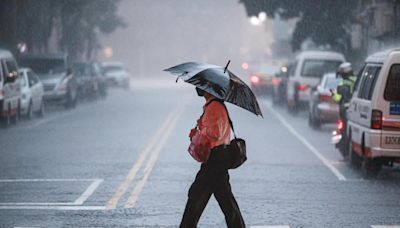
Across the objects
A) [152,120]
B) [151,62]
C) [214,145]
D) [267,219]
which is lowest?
[151,62]

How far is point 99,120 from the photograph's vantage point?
3002 centimetres

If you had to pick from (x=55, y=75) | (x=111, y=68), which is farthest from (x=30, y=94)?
(x=111, y=68)

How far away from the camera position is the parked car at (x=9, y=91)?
25.8 m

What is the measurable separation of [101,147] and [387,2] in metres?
21.7

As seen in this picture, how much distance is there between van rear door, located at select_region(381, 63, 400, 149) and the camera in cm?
1373

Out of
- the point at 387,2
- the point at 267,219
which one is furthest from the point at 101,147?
the point at 387,2

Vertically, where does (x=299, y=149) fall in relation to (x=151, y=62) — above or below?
above

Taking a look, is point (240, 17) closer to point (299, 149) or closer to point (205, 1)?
point (205, 1)

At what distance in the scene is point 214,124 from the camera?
8.45 meters

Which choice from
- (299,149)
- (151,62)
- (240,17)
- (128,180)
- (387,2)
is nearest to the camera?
(128,180)

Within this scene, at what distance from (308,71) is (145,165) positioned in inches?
601

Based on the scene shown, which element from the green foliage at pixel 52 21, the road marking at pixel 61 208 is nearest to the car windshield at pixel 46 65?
the green foliage at pixel 52 21

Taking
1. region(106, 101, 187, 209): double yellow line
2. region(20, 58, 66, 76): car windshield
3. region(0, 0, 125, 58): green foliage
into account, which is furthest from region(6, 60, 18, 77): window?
region(0, 0, 125, 58): green foliage

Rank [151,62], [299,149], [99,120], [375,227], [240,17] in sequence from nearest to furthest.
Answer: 1. [375,227]
2. [299,149]
3. [99,120]
4. [151,62]
5. [240,17]
